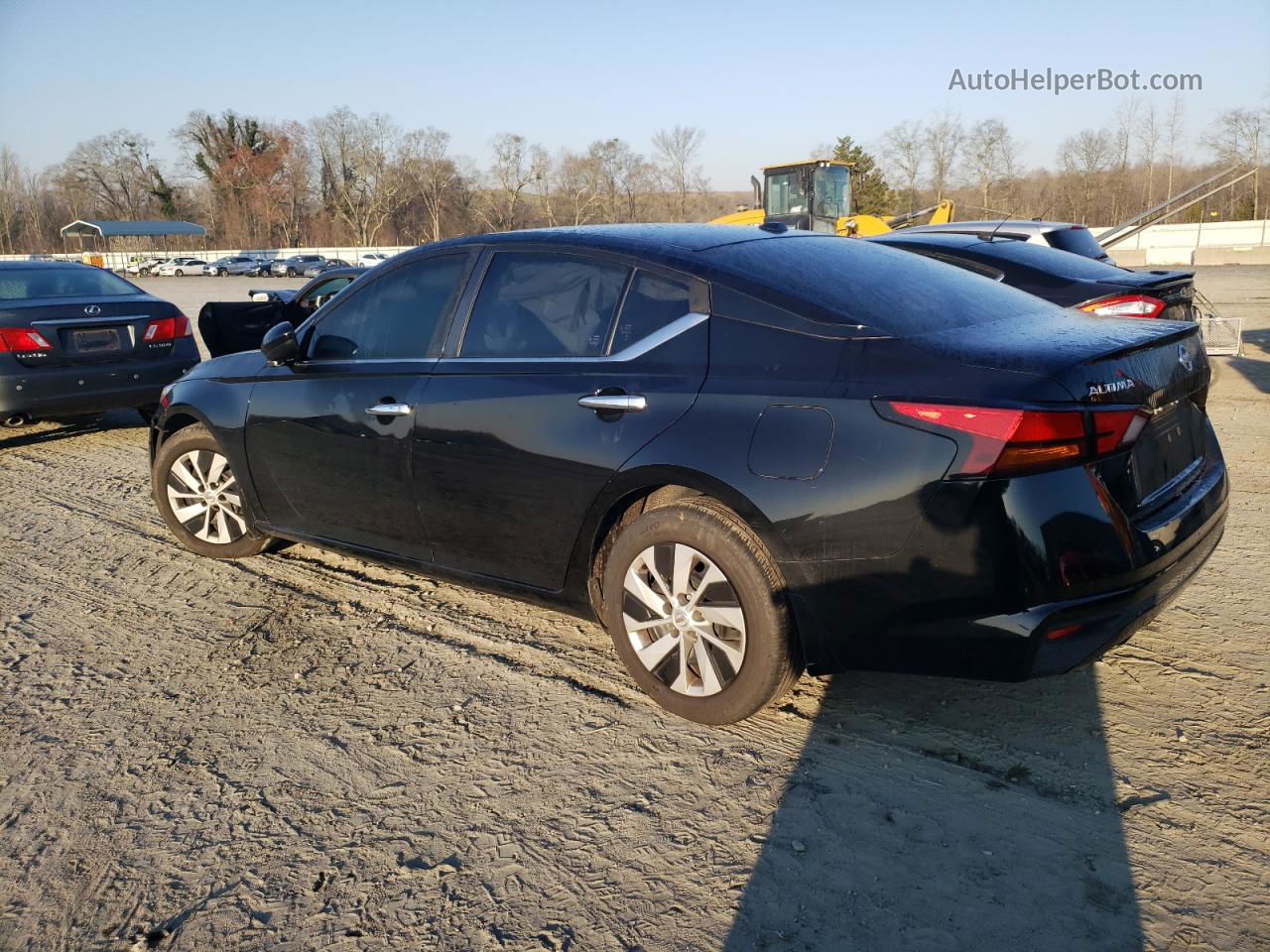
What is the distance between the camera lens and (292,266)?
180ft

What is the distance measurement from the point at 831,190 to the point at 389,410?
62.8 ft

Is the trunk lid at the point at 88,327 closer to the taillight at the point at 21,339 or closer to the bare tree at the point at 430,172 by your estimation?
the taillight at the point at 21,339

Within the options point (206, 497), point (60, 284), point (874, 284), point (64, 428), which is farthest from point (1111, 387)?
point (64, 428)

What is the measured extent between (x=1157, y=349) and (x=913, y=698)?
55.7 inches

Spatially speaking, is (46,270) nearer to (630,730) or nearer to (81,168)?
(630,730)

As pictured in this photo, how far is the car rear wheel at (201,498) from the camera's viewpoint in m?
5.02

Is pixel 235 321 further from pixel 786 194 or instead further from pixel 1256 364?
pixel 786 194

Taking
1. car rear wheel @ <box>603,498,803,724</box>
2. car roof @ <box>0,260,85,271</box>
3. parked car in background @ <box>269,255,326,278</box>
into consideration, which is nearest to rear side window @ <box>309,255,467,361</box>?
car rear wheel @ <box>603,498,803,724</box>

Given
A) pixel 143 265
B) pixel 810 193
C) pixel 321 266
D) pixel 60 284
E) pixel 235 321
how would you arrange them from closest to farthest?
pixel 60 284 < pixel 235 321 < pixel 810 193 < pixel 321 266 < pixel 143 265

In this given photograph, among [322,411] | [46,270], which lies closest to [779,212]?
[46,270]

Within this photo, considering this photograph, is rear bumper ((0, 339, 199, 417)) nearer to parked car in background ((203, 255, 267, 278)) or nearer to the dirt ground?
the dirt ground

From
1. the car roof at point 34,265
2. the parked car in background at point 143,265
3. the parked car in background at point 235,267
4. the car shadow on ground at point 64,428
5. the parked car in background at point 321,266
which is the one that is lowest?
the car shadow on ground at point 64,428

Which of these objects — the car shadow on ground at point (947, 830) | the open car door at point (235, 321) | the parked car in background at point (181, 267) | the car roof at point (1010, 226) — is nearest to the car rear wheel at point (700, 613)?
the car shadow on ground at point (947, 830)

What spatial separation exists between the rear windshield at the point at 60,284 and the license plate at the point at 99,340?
53cm
